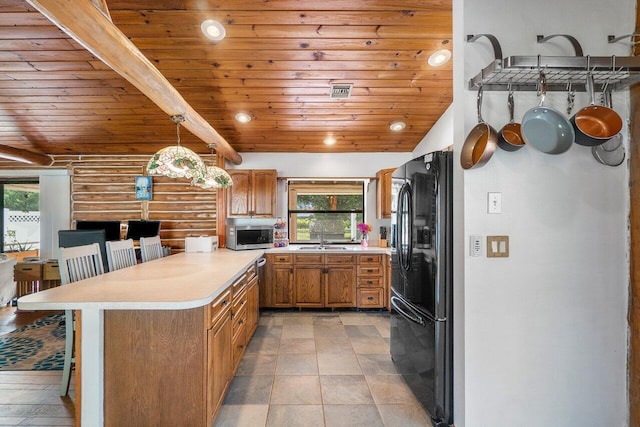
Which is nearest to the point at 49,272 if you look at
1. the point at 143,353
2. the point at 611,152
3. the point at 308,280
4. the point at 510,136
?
the point at 308,280

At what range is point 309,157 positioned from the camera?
4.71 m

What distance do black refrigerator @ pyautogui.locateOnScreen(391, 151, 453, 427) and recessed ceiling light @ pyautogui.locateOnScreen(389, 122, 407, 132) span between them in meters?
1.89

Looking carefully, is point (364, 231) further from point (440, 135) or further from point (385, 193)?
point (440, 135)

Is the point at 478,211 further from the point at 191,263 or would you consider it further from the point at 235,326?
the point at 191,263

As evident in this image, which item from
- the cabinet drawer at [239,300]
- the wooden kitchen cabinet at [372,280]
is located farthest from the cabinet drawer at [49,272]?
the wooden kitchen cabinet at [372,280]

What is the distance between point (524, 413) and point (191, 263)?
265 centimetres

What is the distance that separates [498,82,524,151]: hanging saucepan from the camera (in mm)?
1561

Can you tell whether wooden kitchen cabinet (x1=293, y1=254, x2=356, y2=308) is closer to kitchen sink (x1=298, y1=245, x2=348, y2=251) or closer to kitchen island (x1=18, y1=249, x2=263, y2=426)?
kitchen sink (x1=298, y1=245, x2=348, y2=251)

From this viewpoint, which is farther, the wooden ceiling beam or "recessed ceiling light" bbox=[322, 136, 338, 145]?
"recessed ceiling light" bbox=[322, 136, 338, 145]

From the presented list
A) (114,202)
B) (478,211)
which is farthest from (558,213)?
(114,202)

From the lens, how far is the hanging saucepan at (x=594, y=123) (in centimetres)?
145

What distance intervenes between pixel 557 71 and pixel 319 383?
98.6 inches

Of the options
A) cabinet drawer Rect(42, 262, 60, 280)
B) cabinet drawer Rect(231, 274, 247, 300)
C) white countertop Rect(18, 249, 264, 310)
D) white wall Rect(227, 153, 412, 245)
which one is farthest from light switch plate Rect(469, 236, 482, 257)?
cabinet drawer Rect(42, 262, 60, 280)

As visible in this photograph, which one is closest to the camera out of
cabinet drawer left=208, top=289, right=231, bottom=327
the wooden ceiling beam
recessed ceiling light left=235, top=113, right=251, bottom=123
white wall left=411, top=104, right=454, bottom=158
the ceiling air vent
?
the wooden ceiling beam
